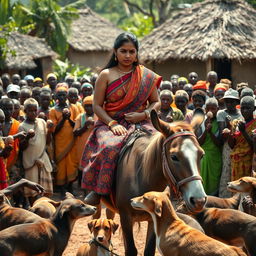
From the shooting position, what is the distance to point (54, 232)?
6812 millimetres

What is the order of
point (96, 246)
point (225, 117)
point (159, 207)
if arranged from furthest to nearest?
point (225, 117), point (96, 246), point (159, 207)

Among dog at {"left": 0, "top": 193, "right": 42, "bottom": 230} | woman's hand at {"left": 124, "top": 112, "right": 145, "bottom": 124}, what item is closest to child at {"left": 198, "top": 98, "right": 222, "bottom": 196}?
woman's hand at {"left": 124, "top": 112, "right": 145, "bottom": 124}

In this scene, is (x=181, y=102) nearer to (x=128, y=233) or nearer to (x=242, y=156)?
(x=242, y=156)

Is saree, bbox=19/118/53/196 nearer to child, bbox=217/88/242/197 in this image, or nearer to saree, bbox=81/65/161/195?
child, bbox=217/88/242/197

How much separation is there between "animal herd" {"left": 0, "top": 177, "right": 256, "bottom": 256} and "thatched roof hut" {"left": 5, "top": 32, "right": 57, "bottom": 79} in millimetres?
17674

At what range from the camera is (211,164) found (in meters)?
11.0

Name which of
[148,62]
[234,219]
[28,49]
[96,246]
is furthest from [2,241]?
[28,49]

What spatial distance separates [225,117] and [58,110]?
358cm

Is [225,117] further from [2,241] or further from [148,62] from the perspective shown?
[148,62]

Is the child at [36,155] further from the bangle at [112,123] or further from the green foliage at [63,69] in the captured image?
the green foliage at [63,69]

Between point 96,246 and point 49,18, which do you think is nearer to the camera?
point 96,246

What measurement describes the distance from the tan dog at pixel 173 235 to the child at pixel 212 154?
4354 millimetres

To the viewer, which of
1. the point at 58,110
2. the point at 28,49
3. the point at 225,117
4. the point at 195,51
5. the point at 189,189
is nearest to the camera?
the point at 189,189

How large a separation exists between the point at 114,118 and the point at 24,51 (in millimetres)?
19750
